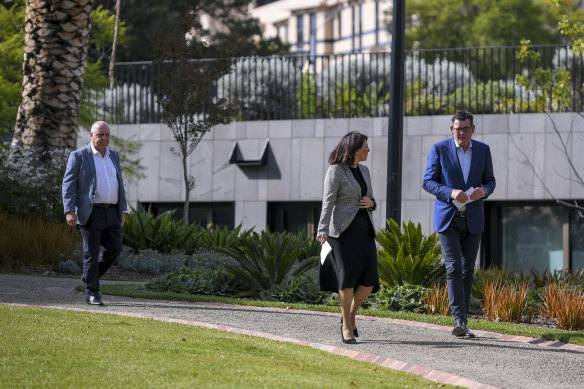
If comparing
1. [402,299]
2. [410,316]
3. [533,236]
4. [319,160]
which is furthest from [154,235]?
[533,236]

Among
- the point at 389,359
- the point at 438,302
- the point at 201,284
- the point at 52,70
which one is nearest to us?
the point at 389,359

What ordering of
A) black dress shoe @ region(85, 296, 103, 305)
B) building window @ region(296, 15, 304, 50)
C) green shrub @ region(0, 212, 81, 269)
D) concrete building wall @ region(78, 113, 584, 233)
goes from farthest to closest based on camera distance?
building window @ region(296, 15, 304, 50) < concrete building wall @ region(78, 113, 584, 233) < green shrub @ region(0, 212, 81, 269) < black dress shoe @ region(85, 296, 103, 305)

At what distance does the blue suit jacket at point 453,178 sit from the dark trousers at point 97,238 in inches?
136

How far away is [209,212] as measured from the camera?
24.8 meters

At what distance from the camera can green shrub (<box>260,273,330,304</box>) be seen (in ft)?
Result: 39.2

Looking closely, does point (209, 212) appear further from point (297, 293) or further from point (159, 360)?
point (159, 360)

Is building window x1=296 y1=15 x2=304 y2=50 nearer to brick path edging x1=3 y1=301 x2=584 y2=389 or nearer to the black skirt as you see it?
brick path edging x1=3 y1=301 x2=584 y2=389

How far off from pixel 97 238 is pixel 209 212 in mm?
14125

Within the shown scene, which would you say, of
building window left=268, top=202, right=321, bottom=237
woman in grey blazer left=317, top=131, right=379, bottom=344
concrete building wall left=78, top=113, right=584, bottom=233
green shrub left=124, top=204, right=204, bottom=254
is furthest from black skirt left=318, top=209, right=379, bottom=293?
building window left=268, top=202, right=321, bottom=237

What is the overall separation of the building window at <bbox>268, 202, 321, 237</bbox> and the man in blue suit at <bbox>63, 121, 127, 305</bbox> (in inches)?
524

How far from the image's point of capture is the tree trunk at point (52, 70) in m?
17.8

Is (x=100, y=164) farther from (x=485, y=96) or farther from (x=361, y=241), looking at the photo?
(x=485, y=96)

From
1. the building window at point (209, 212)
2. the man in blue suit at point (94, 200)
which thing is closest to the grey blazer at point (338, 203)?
the man in blue suit at point (94, 200)

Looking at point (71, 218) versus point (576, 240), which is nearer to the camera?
point (71, 218)
